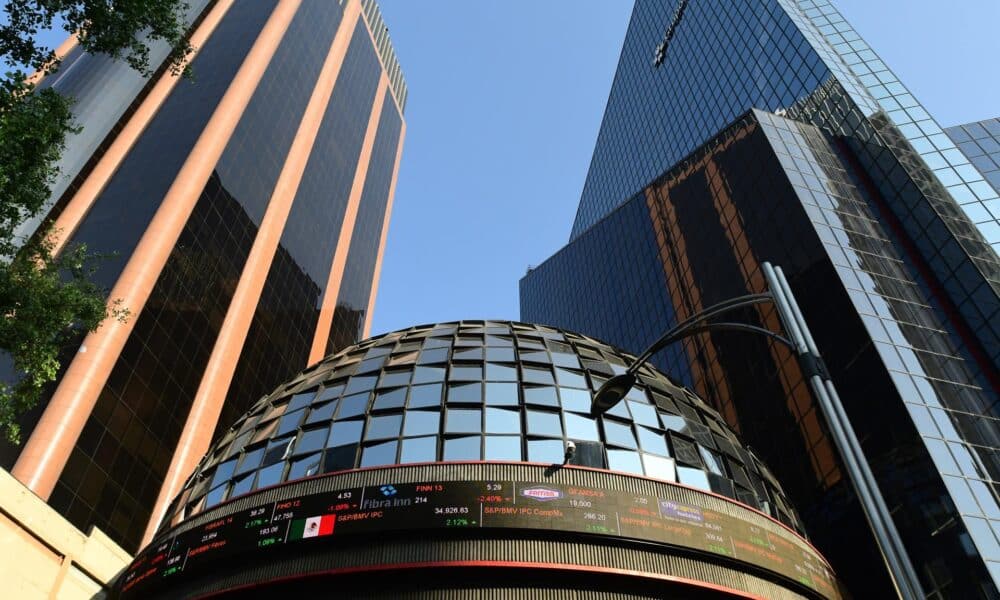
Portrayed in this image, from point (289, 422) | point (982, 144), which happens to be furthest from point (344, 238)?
point (982, 144)

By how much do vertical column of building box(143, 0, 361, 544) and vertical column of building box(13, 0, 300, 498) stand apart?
7.37 metres

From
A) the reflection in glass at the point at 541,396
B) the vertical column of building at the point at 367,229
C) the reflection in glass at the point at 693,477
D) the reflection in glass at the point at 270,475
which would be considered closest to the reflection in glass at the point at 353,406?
the reflection in glass at the point at 270,475

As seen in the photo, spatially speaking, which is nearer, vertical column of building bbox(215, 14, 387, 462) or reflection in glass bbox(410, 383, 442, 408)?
reflection in glass bbox(410, 383, 442, 408)

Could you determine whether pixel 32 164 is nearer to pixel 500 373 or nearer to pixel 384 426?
pixel 384 426

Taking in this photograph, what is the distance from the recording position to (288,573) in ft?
61.3

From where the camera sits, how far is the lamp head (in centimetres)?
1388

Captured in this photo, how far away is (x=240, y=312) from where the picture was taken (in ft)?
171

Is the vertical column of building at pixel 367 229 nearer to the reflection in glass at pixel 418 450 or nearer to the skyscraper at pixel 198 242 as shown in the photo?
the skyscraper at pixel 198 242

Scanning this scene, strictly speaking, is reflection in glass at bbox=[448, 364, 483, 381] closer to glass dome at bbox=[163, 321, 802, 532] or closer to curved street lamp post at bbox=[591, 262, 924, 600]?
glass dome at bbox=[163, 321, 802, 532]

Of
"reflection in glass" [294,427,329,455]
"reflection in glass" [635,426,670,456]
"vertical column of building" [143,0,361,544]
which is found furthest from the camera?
"vertical column of building" [143,0,361,544]

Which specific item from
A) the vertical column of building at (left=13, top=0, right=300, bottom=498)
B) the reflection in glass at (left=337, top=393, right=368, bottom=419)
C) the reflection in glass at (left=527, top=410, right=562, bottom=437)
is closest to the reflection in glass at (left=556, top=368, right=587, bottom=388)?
the reflection in glass at (left=527, top=410, right=562, bottom=437)

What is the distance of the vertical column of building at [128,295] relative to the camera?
32531 millimetres

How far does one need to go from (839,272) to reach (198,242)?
1771 inches

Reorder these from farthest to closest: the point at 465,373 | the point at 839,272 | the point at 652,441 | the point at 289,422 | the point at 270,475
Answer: the point at 839,272, the point at 465,373, the point at 289,422, the point at 652,441, the point at 270,475
